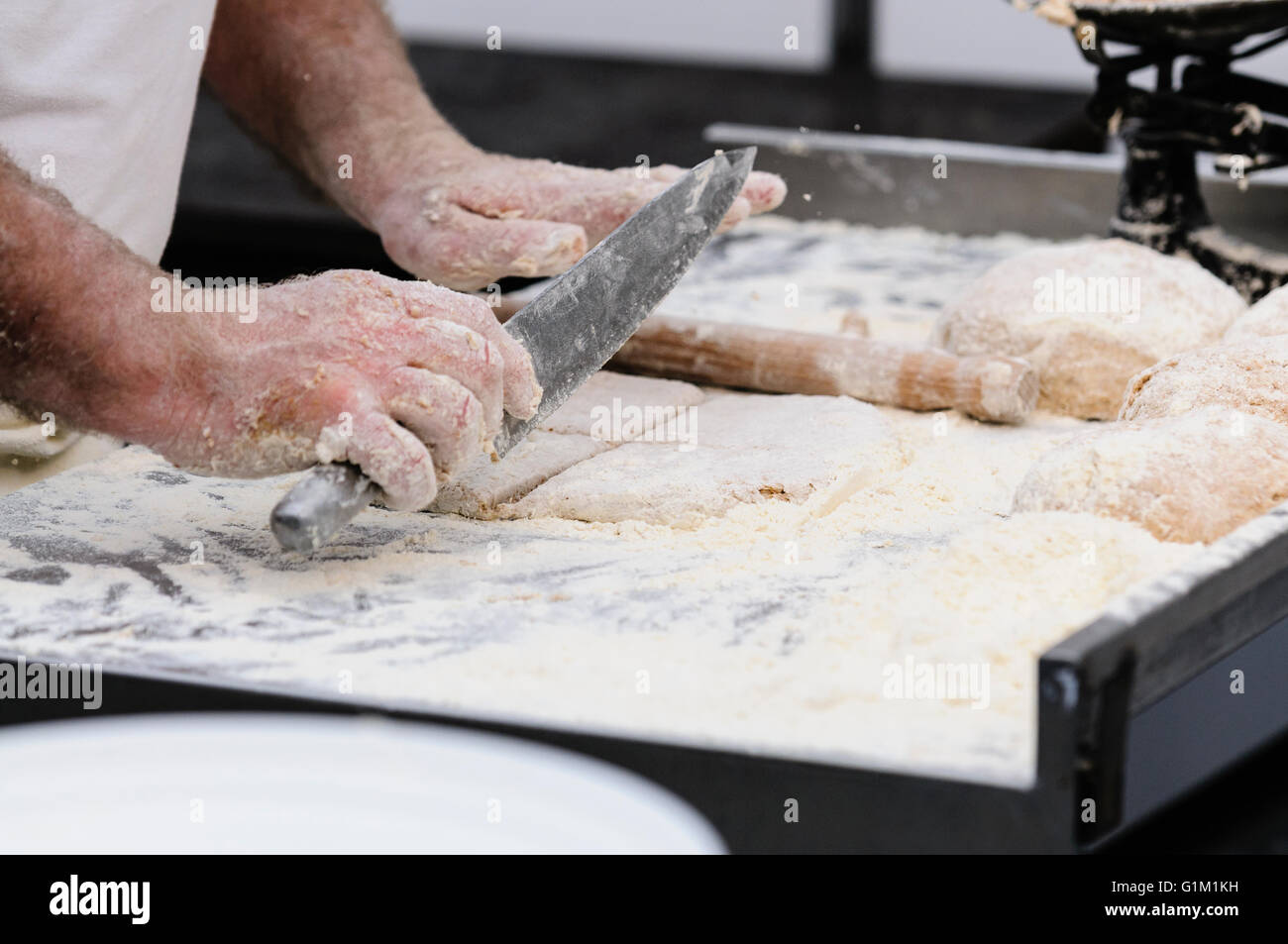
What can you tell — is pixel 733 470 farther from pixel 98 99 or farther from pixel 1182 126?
pixel 1182 126

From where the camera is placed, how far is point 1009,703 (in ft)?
3.46

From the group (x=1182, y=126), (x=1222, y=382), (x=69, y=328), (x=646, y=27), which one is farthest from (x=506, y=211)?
(x=646, y=27)

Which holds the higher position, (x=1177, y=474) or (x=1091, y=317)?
(x=1091, y=317)

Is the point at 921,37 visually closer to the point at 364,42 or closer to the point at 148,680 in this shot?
the point at 364,42

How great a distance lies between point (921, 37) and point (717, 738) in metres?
6.01

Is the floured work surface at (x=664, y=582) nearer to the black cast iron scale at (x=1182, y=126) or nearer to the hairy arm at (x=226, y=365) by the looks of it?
the hairy arm at (x=226, y=365)

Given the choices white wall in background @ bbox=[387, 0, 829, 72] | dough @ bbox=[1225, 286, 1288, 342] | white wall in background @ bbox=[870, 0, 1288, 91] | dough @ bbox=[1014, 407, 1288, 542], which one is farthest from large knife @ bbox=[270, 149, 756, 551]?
white wall in background @ bbox=[387, 0, 829, 72]

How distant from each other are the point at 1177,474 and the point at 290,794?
778 mm

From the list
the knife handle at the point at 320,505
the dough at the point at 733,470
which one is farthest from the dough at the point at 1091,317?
the knife handle at the point at 320,505

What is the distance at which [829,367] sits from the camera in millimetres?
1798

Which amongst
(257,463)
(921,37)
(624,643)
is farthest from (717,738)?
(921,37)

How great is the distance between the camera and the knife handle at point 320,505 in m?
1.19

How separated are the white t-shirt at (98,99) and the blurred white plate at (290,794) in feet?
3.32

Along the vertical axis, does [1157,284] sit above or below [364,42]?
below
